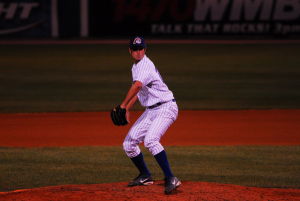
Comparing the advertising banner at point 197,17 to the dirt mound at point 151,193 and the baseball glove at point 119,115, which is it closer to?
the dirt mound at point 151,193

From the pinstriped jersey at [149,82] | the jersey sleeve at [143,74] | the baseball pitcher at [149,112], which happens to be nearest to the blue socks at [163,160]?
the baseball pitcher at [149,112]

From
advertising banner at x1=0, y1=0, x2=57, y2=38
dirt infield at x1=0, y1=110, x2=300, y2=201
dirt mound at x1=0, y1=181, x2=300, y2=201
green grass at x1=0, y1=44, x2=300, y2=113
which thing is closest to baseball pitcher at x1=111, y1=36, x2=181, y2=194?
dirt mound at x1=0, y1=181, x2=300, y2=201

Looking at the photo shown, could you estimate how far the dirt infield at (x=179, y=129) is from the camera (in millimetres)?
11352

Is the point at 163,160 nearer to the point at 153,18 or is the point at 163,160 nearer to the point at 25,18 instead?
the point at 153,18

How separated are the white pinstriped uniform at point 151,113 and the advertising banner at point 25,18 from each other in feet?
97.0

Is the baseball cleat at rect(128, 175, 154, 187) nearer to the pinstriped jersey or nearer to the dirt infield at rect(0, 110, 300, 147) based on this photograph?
the pinstriped jersey

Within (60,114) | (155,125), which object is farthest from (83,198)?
(60,114)

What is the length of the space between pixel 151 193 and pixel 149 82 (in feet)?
3.81

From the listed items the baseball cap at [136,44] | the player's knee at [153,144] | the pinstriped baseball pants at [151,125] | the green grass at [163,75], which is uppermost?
the baseball cap at [136,44]

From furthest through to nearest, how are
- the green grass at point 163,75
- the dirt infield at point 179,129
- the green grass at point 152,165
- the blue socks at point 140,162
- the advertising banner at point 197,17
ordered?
the advertising banner at point 197,17, the green grass at point 163,75, the dirt infield at point 179,129, the green grass at point 152,165, the blue socks at point 140,162

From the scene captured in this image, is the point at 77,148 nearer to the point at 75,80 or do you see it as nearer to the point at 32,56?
the point at 75,80

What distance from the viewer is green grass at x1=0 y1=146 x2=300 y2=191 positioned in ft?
28.1

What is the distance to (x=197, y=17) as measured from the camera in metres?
35.7

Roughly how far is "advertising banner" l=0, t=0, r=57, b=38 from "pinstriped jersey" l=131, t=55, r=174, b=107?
97.1ft
